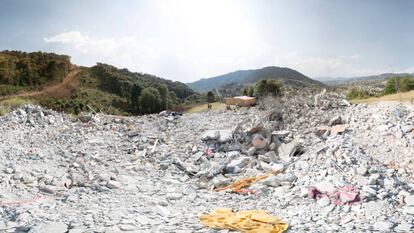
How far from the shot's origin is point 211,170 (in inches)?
308

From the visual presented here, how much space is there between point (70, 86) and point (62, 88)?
42.1 inches

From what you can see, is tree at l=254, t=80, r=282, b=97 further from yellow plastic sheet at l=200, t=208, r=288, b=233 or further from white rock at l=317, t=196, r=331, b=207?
yellow plastic sheet at l=200, t=208, r=288, b=233

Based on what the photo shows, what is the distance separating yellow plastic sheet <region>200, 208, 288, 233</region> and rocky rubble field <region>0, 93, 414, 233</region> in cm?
17

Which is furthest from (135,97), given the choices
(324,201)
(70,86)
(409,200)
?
(409,200)

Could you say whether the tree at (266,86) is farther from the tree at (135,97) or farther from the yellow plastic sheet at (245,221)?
the yellow plastic sheet at (245,221)

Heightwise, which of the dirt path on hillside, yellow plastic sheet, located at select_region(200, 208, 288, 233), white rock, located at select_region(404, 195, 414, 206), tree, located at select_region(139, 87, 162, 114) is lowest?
yellow plastic sheet, located at select_region(200, 208, 288, 233)

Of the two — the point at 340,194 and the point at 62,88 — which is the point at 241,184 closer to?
the point at 340,194

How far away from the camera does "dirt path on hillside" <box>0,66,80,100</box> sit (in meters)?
24.9

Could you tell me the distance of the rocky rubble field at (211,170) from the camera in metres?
5.00

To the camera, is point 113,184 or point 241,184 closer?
point 113,184

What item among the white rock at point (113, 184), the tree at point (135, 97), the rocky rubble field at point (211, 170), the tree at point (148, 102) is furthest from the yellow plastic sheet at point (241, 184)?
the tree at point (135, 97)

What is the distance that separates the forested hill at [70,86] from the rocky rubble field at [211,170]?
13.4 metres

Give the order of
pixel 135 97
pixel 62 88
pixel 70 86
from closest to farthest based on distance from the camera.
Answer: pixel 62 88, pixel 70 86, pixel 135 97

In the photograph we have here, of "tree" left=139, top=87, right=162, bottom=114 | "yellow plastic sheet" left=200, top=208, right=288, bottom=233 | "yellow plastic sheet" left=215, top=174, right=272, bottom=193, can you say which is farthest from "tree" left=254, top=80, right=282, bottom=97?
"yellow plastic sheet" left=200, top=208, right=288, bottom=233
